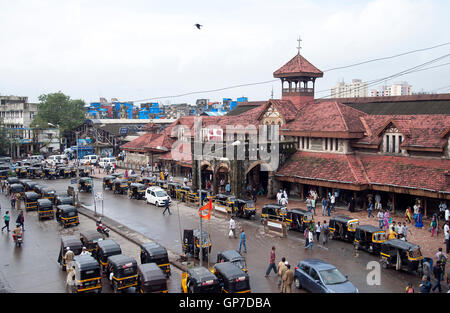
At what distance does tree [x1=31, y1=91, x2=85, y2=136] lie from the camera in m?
88.5

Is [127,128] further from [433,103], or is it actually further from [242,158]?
[433,103]

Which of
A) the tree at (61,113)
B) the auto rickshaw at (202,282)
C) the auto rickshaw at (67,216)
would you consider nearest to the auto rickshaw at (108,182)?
the auto rickshaw at (67,216)

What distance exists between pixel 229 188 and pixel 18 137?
5986cm

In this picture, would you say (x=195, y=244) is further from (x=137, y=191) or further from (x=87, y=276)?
(x=137, y=191)

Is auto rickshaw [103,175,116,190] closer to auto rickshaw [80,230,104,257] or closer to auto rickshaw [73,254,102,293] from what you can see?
auto rickshaw [80,230,104,257]

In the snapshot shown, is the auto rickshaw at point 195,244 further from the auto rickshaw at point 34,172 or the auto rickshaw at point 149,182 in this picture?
the auto rickshaw at point 34,172

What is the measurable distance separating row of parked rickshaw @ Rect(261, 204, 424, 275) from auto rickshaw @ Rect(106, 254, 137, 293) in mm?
12794

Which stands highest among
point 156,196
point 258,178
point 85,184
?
point 258,178

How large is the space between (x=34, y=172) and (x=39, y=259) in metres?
38.2

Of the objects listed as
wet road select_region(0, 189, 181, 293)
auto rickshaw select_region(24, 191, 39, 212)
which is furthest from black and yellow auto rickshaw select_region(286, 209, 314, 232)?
auto rickshaw select_region(24, 191, 39, 212)

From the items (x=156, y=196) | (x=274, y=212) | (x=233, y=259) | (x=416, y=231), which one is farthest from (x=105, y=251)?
(x=416, y=231)

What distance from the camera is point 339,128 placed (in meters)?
37.5

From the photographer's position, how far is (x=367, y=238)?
Answer: 2466 centimetres

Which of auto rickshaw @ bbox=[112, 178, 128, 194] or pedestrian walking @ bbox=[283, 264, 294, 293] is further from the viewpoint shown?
auto rickshaw @ bbox=[112, 178, 128, 194]
